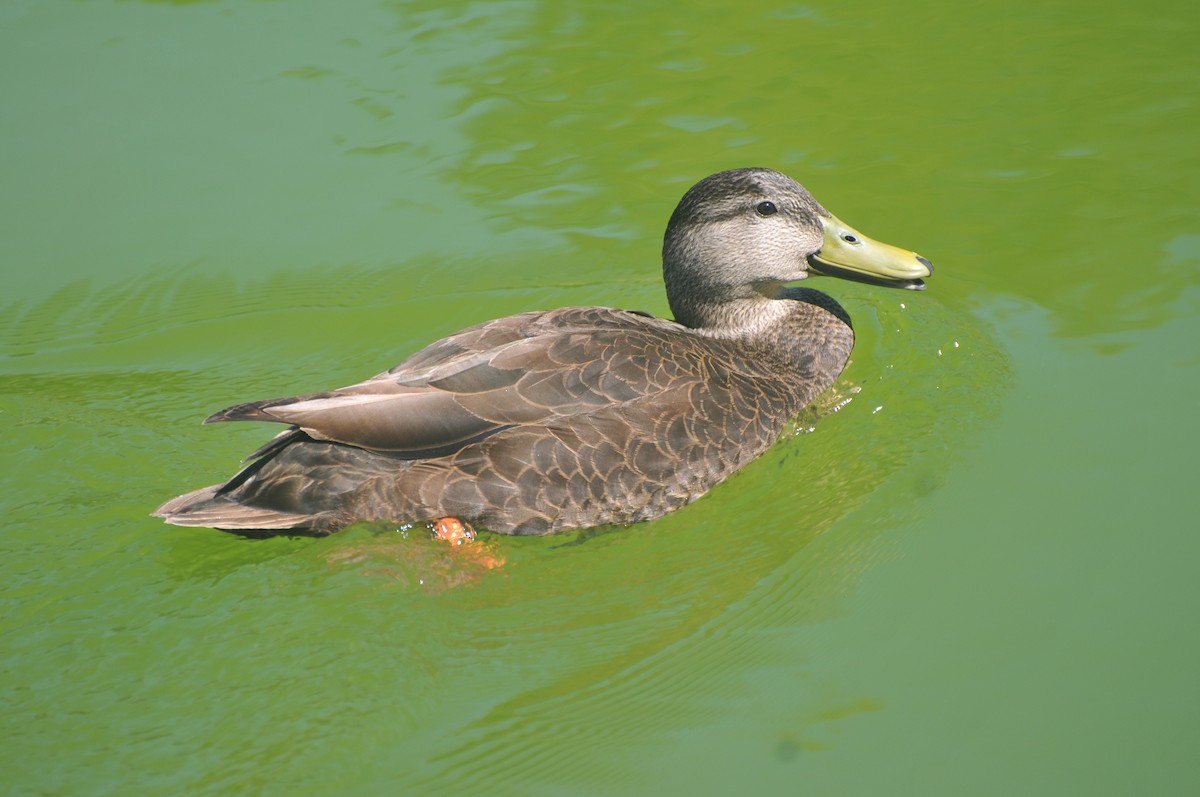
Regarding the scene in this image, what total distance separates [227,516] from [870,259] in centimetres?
335

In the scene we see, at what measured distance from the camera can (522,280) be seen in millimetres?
7180

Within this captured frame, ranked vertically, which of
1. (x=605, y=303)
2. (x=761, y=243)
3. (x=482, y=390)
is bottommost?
(x=605, y=303)

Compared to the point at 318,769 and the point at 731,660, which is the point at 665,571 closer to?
the point at 731,660

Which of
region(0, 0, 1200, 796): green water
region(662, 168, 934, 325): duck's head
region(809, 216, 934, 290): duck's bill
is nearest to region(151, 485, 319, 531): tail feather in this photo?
region(0, 0, 1200, 796): green water

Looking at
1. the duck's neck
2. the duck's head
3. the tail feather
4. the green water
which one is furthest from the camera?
the duck's neck

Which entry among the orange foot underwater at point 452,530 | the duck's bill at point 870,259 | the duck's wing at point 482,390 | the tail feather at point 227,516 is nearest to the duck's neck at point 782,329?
the duck's bill at point 870,259

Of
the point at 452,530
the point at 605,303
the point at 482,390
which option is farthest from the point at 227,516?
the point at 605,303

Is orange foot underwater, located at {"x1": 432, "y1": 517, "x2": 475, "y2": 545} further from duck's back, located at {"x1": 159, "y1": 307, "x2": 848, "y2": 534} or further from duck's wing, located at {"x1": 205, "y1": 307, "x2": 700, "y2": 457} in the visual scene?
duck's wing, located at {"x1": 205, "y1": 307, "x2": 700, "y2": 457}

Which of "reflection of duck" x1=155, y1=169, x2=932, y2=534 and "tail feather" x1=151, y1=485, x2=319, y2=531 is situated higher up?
"reflection of duck" x1=155, y1=169, x2=932, y2=534

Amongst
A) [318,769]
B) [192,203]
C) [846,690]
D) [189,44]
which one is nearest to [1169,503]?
[846,690]

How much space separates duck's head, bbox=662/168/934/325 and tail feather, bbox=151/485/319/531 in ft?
7.68

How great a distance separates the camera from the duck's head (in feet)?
19.3

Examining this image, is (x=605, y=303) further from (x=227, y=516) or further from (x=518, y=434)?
(x=227, y=516)

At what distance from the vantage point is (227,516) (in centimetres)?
489
